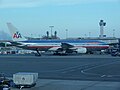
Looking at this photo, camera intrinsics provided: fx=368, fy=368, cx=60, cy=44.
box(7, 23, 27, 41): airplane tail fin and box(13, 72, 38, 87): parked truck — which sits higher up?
box(7, 23, 27, 41): airplane tail fin

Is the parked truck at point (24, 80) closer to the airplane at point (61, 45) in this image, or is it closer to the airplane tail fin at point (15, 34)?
the airplane at point (61, 45)

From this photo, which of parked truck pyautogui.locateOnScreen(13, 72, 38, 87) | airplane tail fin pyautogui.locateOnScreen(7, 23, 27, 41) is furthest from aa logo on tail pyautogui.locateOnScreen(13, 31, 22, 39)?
parked truck pyautogui.locateOnScreen(13, 72, 38, 87)

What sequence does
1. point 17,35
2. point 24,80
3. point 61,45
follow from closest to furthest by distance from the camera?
point 24,80 → point 61,45 → point 17,35

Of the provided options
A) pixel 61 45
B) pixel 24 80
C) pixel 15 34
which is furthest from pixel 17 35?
pixel 24 80

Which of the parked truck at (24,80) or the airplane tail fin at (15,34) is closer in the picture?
the parked truck at (24,80)

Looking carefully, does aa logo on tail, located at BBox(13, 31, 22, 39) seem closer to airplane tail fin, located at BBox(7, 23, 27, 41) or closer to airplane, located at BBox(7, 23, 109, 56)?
airplane tail fin, located at BBox(7, 23, 27, 41)

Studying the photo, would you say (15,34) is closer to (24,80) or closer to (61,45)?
(61,45)

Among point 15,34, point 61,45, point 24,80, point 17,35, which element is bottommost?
point 61,45

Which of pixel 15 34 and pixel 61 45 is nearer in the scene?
pixel 61 45

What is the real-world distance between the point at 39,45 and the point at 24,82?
78.5 meters

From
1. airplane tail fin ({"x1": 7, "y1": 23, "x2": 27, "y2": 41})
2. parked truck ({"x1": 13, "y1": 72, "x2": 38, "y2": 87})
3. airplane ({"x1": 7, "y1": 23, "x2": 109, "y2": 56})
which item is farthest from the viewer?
airplane tail fin ({"x1": 7, "y1": 23, "x2": 27, "y2": 41})

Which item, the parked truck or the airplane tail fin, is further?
the airplane tail fin

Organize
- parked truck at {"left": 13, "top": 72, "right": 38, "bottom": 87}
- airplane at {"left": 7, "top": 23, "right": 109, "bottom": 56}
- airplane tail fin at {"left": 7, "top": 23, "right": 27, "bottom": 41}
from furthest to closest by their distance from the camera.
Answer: airplane tail fin at {"left": 7, "top": 23, "right": 27, "bottom": 41}
airplane at {"left": 7, "top": 23, "right": 109, "bottom": 56}
parked truck at {"left": 13, "top": 72, "right": 38, "bottom": 87}

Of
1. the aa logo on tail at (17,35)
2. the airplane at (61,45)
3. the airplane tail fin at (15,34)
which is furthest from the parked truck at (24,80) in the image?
the aa logo on tail at (17,35)
